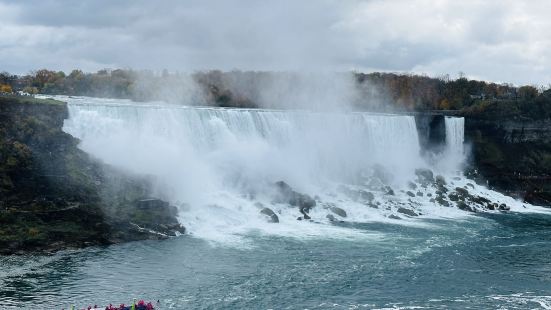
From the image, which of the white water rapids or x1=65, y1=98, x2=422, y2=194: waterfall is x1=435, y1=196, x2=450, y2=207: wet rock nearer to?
the white water rapids

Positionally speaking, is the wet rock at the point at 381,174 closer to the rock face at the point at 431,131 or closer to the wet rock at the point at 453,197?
the wet rock at the point at 453,197

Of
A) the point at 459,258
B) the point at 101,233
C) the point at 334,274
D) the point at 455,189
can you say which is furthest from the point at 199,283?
the point at 455,189

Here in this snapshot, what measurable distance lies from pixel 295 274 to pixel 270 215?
13077 mm

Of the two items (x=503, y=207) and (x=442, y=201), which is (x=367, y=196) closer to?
(x=442, y=201)

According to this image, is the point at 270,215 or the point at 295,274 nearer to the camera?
the point at 295,274

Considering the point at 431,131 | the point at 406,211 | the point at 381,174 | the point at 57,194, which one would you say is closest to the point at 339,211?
the point at 406,211

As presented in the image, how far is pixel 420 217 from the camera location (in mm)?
50000

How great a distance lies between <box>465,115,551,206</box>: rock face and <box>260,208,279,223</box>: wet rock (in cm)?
2997

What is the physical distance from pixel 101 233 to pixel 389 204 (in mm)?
25705

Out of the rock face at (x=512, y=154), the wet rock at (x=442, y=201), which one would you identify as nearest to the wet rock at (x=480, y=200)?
the wet rock at (x=442, y=201)

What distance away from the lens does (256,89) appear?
8531 cm

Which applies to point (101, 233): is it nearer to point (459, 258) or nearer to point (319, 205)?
point (319, 205)

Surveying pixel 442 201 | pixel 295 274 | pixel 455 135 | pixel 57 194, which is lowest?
pixel 295 274

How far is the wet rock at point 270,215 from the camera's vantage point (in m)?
43.8
